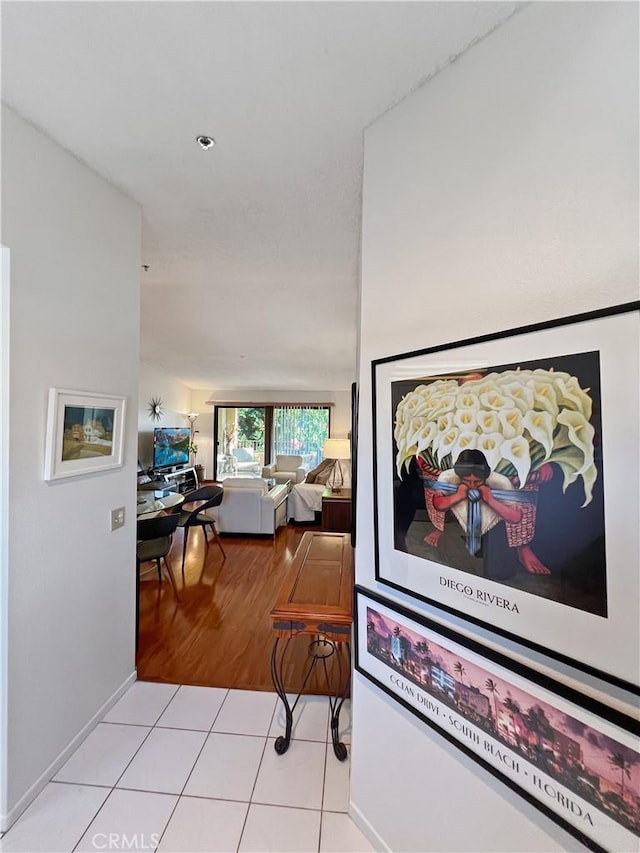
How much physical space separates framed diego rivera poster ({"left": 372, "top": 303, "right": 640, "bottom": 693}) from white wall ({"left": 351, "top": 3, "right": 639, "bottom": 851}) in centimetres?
10

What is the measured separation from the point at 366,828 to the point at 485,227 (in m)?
2.06

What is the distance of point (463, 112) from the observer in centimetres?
103

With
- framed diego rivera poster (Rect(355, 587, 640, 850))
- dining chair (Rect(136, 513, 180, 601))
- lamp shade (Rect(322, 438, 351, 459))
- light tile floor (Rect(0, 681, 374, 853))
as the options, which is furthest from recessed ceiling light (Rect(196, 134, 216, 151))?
lamp shade (Rect(322, 438, 351, 459))

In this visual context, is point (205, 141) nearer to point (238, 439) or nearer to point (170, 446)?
point (170, 446)

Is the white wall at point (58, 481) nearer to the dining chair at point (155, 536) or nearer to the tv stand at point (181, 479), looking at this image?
the dining chair at point (155, 536)

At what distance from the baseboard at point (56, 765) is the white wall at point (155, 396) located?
499 centimetres

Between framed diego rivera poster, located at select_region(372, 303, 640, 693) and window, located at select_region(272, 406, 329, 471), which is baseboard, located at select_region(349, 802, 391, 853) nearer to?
framed diego rivera poster, located at select_region(372, 303, 640, 693)

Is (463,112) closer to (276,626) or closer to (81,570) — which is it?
(276,626)

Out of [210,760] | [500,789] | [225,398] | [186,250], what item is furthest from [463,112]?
[225,398]

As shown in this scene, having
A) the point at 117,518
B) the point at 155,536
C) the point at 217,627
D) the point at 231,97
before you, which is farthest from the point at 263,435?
the point at 231,97

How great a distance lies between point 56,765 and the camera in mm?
1504

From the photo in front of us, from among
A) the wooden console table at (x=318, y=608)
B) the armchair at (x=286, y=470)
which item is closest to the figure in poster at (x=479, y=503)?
the wooden console table at (x=318, y=608)

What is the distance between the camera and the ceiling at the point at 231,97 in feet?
3.27

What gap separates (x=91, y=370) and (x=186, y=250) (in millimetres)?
1337
